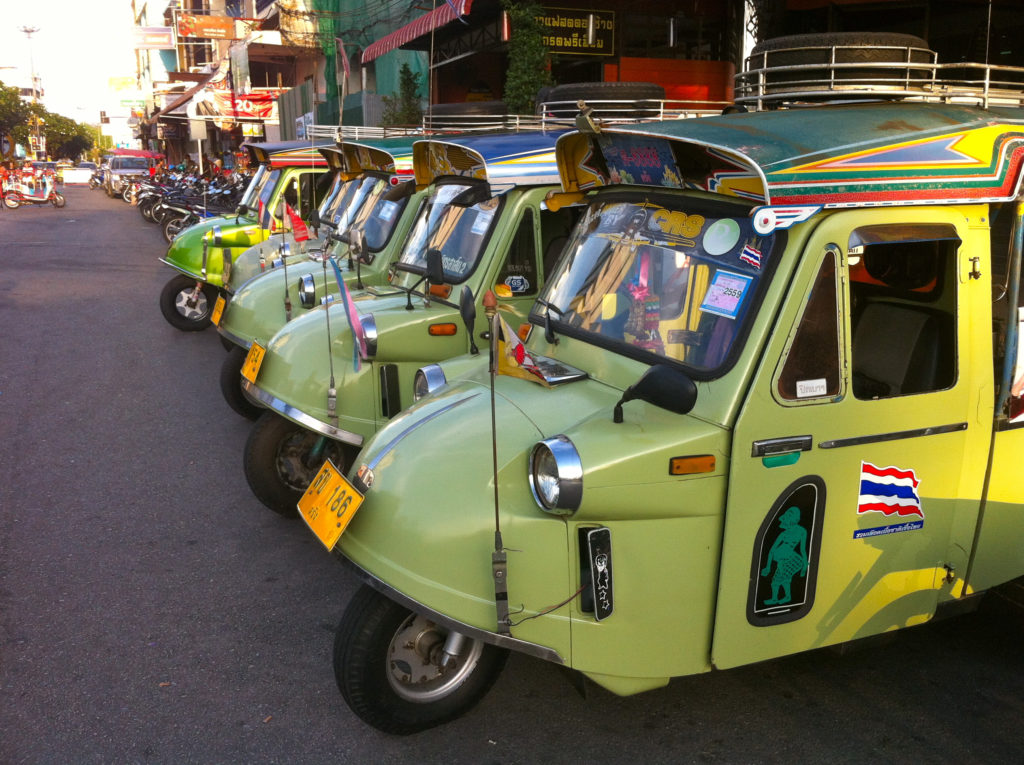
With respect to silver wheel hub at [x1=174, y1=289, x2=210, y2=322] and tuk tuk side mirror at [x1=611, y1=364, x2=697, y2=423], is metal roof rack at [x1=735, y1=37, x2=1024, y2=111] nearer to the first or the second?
tuk tuk side mirror at [x1=611, y1=364, x2=697, y2=423]

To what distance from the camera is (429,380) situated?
13.8 ft

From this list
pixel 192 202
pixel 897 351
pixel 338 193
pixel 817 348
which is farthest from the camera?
pixel 192 202

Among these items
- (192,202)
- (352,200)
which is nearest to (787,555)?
(352,200)

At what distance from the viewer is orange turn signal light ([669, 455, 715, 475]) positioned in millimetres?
3023

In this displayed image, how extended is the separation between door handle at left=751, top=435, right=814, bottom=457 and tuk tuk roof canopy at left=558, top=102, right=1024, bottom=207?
30.9 inches

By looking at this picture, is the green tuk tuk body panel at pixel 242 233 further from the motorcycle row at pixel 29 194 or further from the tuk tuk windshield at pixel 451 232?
the motorcycle row at pixel 29 194

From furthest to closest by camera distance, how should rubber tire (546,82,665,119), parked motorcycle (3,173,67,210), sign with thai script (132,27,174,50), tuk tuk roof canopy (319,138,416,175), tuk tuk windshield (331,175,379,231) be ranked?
sign with thai script (132,27,174,50) < parked motorcycle (3,173,67,210) < tuk tuk windshield (331,175,379,231) < tuk tuk roof canopy (319,138,416,175) < rubber tire (546,82,665,119)

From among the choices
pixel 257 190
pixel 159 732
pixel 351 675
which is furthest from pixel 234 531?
pixel 257 190

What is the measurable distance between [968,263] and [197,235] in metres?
9.79

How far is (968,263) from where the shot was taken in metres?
3.35

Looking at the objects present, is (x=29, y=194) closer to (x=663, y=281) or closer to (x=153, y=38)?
(x=153, y=38)

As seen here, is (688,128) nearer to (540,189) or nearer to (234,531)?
(540,189)

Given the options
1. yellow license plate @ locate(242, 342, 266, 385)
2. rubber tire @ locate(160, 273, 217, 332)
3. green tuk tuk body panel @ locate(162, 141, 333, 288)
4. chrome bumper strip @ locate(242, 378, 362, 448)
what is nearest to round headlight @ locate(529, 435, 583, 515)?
chrome bumper strip @ locate(242, 378, 362, 448)

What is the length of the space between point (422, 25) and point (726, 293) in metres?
16.5
